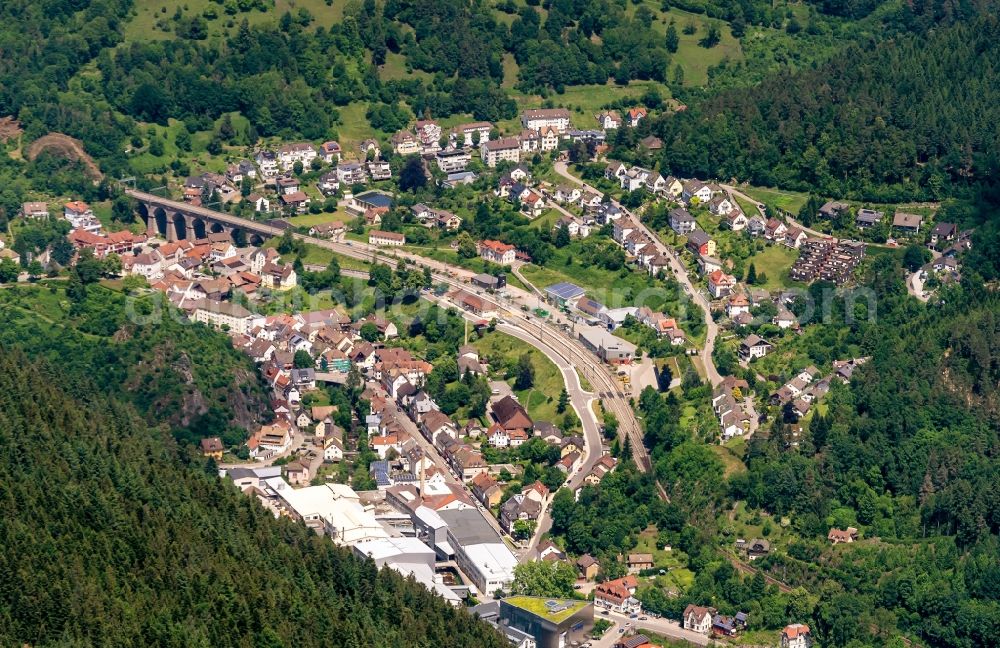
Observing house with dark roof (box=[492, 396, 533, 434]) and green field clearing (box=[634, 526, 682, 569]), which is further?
house with dark roof (box=[492, 396, 533, 434])

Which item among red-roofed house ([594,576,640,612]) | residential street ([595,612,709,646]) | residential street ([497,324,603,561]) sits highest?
residential street ([497,324,603,561])

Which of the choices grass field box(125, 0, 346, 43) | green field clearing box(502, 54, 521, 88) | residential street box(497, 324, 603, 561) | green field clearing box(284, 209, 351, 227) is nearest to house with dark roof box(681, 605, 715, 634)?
residential street box(497, 324, 603, 561)

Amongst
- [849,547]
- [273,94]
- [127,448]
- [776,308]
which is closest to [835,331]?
[776,308]

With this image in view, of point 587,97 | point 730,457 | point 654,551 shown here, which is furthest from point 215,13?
point 654,551

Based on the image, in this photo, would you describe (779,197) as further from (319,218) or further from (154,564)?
(154,564)

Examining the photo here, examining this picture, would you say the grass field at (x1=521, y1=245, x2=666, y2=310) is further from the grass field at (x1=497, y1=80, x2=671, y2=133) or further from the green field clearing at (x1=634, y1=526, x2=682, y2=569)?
the grass field at (x1=497, y1=80, x2=671, y2=133)

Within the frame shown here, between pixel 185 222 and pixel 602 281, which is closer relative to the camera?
pixel 602 281
